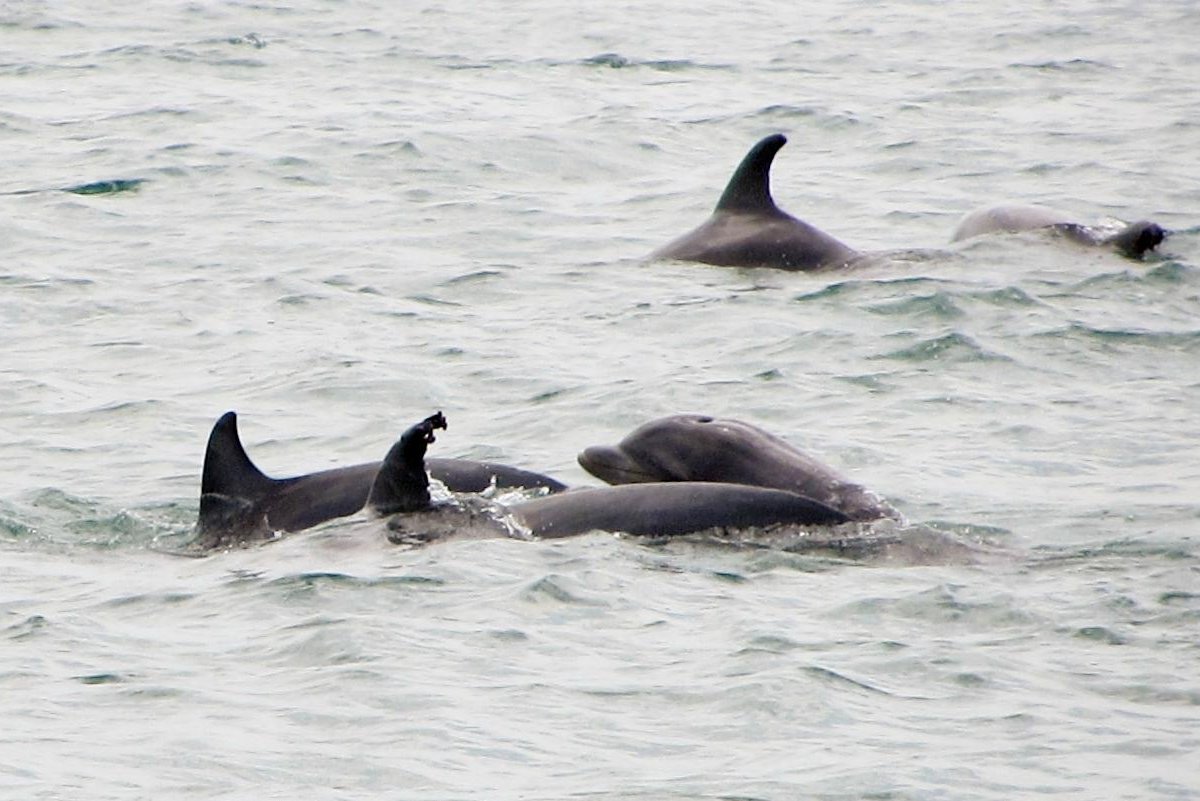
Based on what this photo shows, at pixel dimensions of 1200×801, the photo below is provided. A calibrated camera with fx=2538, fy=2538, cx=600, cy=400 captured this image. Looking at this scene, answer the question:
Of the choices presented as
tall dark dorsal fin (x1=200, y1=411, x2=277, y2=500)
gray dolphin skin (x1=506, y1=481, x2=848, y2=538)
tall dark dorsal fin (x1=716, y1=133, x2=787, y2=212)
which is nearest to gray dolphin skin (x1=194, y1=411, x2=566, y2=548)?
tall dark dorsal fin (x1=200, y1=411, x2=277, y2=500)

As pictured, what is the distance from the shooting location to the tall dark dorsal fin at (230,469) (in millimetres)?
11133

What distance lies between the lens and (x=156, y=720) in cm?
851

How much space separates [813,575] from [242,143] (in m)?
13.4

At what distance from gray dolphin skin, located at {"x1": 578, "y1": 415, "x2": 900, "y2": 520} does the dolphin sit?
26 cm

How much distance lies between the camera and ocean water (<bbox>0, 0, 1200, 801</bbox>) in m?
8.40

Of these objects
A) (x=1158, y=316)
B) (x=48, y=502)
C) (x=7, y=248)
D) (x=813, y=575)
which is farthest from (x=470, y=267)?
(x=813, y=575)

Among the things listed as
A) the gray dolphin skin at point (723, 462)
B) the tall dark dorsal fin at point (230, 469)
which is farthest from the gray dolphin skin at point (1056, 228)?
the tall dark dorsal fin at point (230, 469)

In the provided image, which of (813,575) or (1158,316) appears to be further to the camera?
(1158,316)

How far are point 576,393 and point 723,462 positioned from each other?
316 centimetres

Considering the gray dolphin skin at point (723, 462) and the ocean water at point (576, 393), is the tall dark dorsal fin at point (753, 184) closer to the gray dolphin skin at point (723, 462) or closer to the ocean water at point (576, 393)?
the ocean water at point (576, 393)

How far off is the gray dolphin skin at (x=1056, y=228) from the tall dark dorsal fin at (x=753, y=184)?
1.56m

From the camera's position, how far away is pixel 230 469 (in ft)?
36.6

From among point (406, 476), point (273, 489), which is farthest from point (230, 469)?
point (406, 476)

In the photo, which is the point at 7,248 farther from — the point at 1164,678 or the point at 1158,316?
the point at 1164,678
